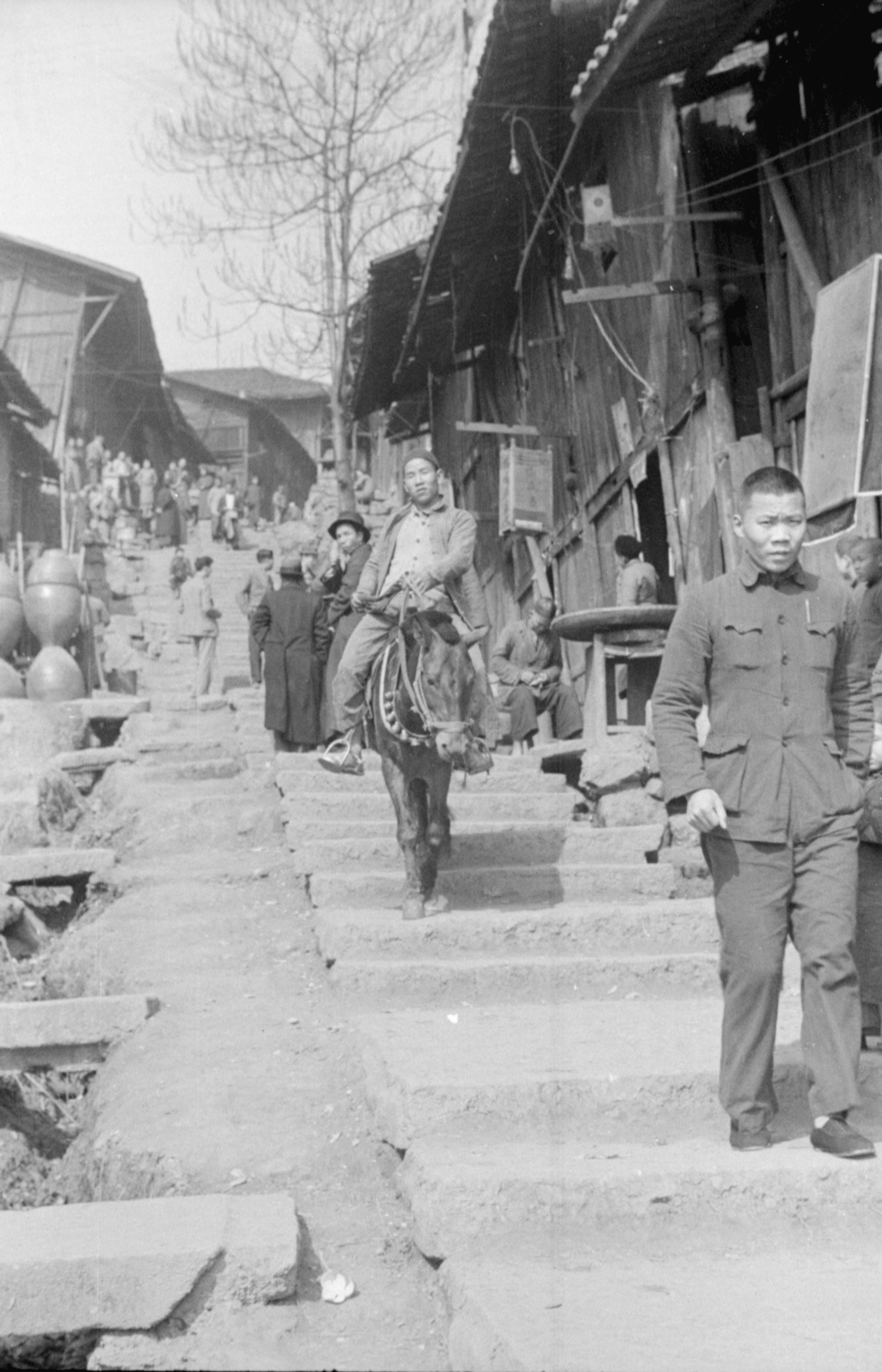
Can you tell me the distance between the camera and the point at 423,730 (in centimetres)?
680

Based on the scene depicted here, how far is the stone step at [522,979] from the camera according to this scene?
5957mm

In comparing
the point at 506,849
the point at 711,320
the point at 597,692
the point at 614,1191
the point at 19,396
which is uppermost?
the point at 19,396

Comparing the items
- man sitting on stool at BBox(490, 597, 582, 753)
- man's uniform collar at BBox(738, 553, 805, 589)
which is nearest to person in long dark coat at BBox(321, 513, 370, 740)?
man sitting on stool at BBox(490, 597, 582, 753)

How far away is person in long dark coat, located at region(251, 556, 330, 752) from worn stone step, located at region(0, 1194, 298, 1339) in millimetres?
7631

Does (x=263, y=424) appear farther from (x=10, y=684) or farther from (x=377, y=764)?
(x=377, y=764)

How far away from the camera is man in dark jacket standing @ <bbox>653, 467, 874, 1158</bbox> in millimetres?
3982

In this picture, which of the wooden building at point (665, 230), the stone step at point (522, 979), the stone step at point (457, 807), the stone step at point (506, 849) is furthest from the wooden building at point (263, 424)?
the stone step at point (522, 979)

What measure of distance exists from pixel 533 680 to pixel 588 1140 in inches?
320

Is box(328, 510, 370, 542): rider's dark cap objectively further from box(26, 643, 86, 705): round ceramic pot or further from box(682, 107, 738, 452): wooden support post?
box(26, 643, 86, 705): round ceramic pot

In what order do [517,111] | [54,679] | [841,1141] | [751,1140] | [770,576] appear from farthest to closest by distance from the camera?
[54,679], [517,111], [770,576], [751,1140], [841,1141]

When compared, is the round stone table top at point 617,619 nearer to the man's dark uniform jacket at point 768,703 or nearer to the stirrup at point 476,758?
the stirrup at point 476,758

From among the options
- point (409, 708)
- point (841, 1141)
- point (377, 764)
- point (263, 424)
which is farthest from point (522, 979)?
point (263, 424)

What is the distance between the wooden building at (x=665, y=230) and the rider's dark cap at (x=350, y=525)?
2320 millimetres

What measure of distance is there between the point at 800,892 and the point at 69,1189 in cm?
274
